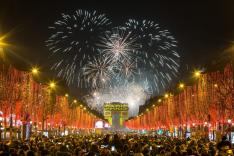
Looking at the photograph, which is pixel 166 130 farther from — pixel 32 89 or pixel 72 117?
pixel 32 89

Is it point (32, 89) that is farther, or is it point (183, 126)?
point (183, 126)

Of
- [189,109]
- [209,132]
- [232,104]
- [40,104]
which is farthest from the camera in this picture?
[189,109]

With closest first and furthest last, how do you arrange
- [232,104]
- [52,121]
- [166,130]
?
[232,104]
[52,121]
[166,130]

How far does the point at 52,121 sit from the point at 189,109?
120 ft

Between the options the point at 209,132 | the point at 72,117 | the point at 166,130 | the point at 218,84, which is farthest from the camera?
the point at 72,117

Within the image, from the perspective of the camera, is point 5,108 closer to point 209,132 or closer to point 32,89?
point 32,89

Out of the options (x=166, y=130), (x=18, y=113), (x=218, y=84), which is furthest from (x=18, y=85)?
(x=166, y=130)

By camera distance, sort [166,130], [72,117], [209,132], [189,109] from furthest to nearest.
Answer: [72,117], [166,130], [189,109], [209,132]

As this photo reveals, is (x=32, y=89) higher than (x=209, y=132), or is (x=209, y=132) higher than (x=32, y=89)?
(x=32, y=89)

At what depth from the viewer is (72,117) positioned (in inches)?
7411

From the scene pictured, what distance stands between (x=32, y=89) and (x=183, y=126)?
1909 inches

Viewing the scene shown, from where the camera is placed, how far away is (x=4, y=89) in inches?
3029

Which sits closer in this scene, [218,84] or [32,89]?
[218,84]

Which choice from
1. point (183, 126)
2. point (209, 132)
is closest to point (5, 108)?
point (209, 132)
